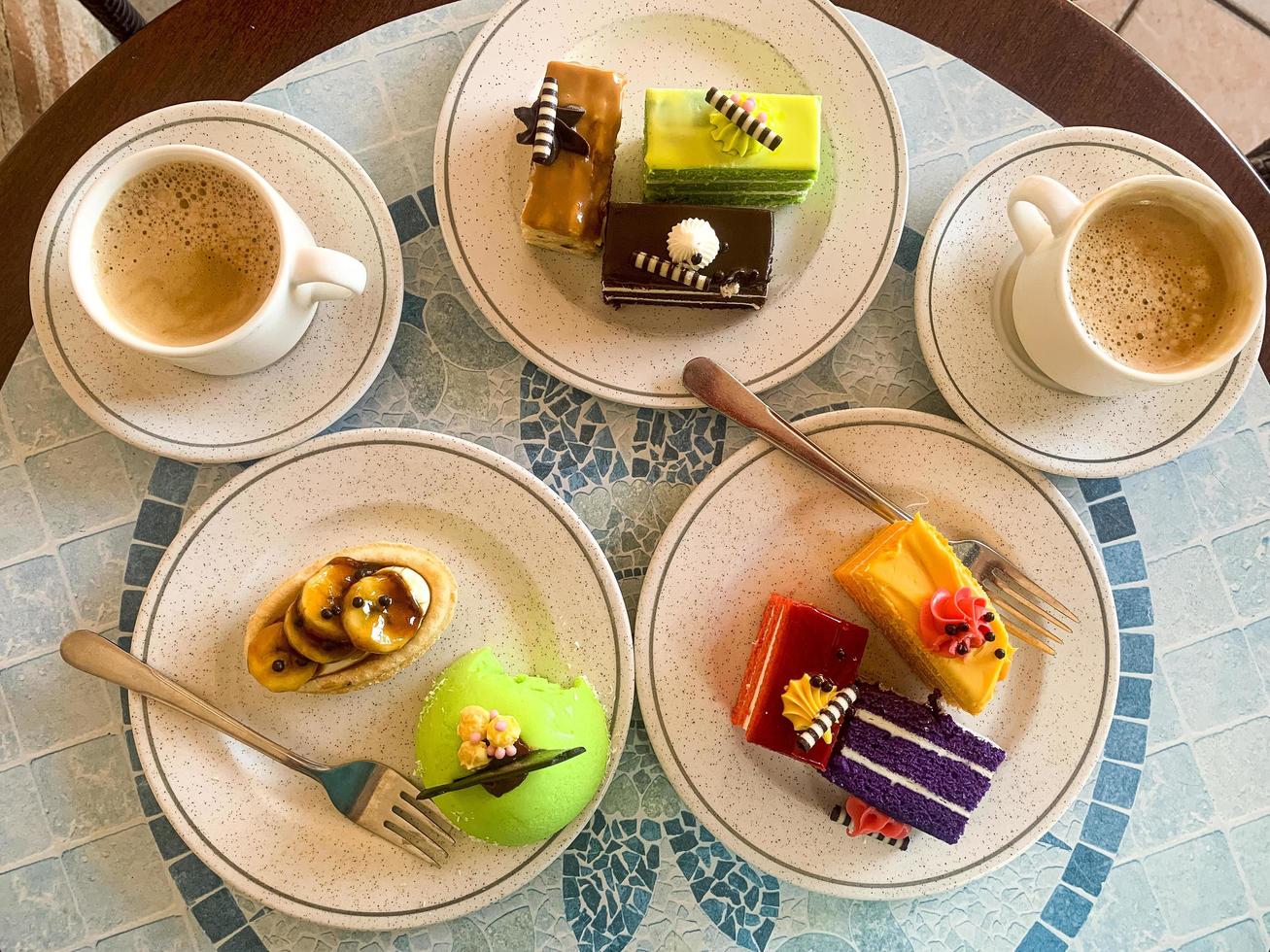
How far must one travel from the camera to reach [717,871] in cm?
162

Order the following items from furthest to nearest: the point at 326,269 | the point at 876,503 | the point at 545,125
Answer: the point at 876,503, the point at 545,125, the point at 326,269

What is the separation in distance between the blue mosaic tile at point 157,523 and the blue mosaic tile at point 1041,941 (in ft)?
5.57

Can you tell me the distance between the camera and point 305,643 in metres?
1.49

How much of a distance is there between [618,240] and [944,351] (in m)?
0.61

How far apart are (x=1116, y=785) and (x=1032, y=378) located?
77 centimetres

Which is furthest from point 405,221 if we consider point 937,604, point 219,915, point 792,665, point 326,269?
point 219,915

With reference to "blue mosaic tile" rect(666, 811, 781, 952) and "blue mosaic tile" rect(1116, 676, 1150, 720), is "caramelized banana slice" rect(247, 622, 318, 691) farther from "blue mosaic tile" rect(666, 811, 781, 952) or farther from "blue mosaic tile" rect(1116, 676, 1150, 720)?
"blue mosaic tile" rect(1116, 676, 1150, 720)

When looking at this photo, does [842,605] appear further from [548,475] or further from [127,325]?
[127,325]

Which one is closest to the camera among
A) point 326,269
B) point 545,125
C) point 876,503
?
point 326,269

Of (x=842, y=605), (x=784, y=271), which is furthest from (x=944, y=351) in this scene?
(x=842, y=605)

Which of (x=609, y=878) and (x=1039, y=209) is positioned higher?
(x=1039, y=209)

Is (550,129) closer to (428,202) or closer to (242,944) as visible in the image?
(428,202)

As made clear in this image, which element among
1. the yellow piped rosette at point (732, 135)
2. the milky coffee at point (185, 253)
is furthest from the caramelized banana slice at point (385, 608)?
the yellow piped rosette at point (732, 135)

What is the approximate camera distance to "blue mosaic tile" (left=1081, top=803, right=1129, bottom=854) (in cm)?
166
